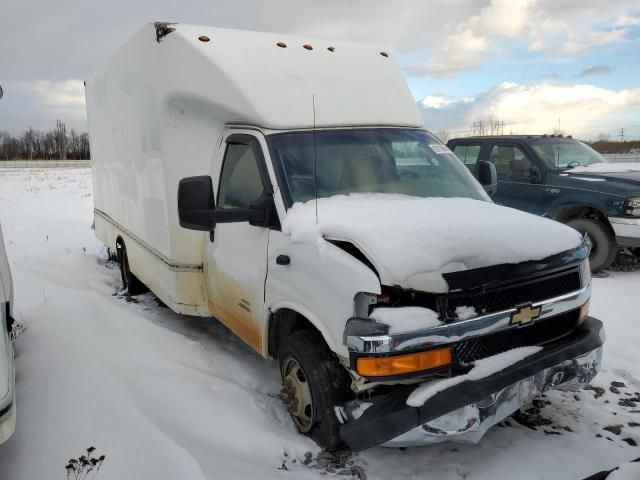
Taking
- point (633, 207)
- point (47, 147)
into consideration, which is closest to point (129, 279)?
point (633, 207)

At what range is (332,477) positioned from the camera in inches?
119

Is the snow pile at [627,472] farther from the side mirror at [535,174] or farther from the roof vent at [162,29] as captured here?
the side mirror at [535,174]

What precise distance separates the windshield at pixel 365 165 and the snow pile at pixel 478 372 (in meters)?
1.35

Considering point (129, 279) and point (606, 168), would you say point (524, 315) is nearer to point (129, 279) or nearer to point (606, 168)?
point (129, 279)

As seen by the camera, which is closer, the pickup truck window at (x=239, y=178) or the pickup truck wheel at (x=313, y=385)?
the pickup truck wheel at (x=313, y=385)

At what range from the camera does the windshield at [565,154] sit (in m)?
8.56

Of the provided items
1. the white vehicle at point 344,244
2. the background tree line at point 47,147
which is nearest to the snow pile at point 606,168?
the white vehicle at point 344,244

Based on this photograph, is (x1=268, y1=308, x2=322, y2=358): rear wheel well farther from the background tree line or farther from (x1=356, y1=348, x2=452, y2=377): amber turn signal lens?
the background tree line

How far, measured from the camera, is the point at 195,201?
3.49 metres

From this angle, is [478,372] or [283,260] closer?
[478,372]

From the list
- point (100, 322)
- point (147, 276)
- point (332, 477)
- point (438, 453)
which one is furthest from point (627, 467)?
point (147, 276)

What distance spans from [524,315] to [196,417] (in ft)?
7.10

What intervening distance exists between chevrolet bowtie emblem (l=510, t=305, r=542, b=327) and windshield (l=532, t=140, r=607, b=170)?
617 centimetres

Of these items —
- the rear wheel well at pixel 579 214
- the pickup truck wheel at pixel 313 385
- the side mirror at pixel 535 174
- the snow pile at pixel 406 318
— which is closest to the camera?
the snow pile at pixel 406 318
